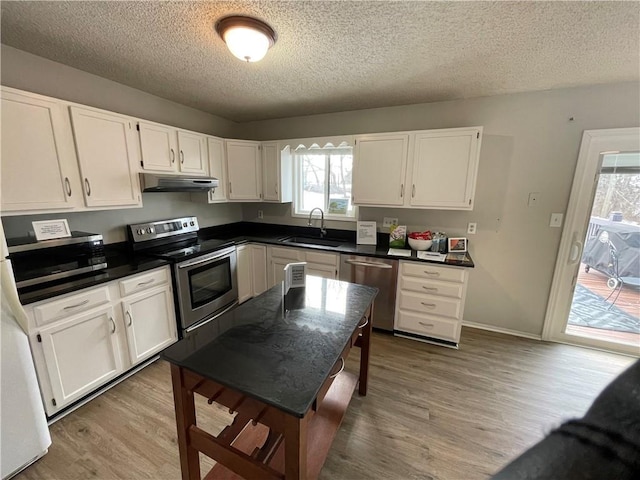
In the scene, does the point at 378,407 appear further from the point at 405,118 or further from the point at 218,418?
the point at 405,118

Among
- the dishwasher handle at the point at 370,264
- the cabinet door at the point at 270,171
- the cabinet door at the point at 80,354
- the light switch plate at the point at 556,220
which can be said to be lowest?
the cabinet door at the point at 80,354

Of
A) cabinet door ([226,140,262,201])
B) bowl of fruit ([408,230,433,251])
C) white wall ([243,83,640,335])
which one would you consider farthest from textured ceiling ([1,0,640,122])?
bowl of fruit ([408,230,433,251])

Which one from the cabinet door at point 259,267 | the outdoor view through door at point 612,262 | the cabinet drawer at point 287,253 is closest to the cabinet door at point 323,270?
the cabinet drawer at point 287,253

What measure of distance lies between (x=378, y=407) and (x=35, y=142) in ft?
9.65

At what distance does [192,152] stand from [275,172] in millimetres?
968

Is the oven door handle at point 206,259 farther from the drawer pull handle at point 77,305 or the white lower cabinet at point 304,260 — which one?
the drawer pull handle at point 77,305

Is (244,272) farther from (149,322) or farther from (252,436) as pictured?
(252,436)

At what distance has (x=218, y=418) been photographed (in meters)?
1.81

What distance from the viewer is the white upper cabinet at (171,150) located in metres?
2.36

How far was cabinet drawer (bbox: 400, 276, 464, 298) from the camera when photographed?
8.13 feet

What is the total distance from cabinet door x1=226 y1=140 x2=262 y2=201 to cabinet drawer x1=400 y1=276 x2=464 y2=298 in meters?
2.12

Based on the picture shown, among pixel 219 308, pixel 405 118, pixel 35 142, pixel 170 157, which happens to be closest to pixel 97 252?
pixel 35 142

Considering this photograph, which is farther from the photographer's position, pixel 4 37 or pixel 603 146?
pixel 603 146

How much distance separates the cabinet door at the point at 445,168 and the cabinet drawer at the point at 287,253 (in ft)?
4.66
